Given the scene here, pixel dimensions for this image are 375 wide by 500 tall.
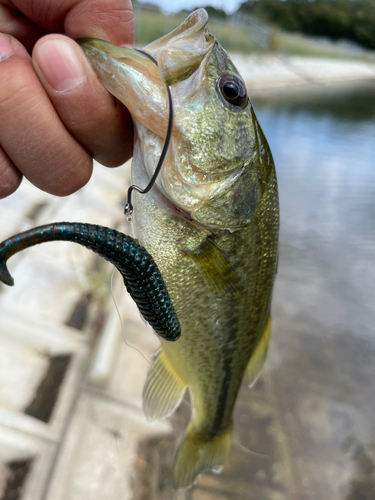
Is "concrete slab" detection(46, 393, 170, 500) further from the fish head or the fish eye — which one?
the fish eye

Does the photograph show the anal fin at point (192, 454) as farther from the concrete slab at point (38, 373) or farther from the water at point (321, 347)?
the water at point (321, 347)

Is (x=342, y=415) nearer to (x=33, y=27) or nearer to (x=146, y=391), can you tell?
(x=146, y=391)

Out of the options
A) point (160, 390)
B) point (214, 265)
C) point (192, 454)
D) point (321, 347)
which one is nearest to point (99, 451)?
point (192, 454)

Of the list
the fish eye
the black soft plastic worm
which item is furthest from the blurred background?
the fish eye

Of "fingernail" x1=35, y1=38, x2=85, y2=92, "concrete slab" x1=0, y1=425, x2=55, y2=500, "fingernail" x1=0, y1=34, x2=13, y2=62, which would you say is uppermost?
"fingernail" x1=0, y1=34, x2=13, y2=62

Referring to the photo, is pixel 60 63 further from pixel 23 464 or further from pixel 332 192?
pixel 332 192
